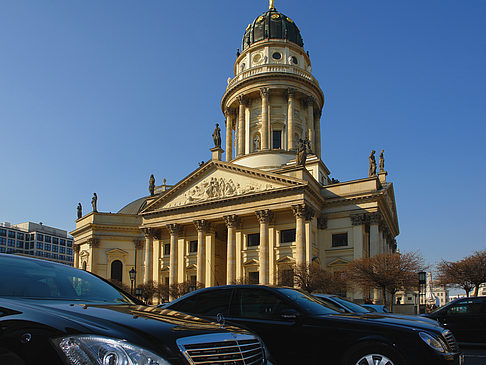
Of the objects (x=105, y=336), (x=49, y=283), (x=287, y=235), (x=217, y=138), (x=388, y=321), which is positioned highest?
(x=217, y=138)

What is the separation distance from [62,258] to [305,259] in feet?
337

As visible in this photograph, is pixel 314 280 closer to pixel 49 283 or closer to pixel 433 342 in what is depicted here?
pixel 433 342

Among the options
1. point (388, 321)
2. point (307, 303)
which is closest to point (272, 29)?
point (307, 303)

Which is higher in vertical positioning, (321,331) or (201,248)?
(201,248)

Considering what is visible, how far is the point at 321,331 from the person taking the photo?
282 inches

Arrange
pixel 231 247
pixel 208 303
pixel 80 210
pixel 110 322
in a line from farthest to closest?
1. pixel 80 210
2. pixel 231 247
3. pixel 208 303
4. pixel 110 322

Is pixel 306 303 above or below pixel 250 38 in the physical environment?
below

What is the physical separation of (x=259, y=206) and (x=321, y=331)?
35.2 meters

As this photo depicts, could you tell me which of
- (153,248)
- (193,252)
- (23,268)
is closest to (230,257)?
(193,252)

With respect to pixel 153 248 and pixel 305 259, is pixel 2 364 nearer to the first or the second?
pixel 305 259

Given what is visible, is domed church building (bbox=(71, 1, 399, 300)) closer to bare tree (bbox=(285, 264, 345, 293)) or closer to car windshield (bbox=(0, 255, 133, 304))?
bare tree (bbox=(285, 264, 345, 293))

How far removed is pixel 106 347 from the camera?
11.4 ft

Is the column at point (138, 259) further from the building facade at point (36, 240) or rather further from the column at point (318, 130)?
the building facade at point (36, 240)

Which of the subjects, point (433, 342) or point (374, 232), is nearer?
point (433, 342)
